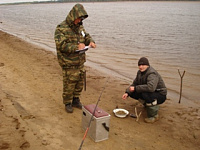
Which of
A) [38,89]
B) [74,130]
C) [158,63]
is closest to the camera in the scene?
[74,130]

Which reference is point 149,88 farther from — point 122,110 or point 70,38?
point 70,38

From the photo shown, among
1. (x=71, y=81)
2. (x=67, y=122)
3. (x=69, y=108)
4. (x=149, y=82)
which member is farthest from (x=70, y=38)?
(x=149, y=82)

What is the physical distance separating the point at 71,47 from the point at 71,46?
18mm

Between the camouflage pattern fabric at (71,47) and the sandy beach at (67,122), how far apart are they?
671 millimetres

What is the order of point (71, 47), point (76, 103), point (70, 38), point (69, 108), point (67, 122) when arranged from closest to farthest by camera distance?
1. point (71, 47)
2. point (70, 38)
3. point (67, 122)
4. point (69, 108)
5. point (76, 103)

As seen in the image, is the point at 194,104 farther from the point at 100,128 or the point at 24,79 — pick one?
the point at 24,79

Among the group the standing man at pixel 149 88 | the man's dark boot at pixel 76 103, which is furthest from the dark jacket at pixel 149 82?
the man's dark boot at pixel 76 103

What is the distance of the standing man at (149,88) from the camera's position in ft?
15.3

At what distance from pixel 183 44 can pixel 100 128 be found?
500 inches

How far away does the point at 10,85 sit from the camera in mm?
6266

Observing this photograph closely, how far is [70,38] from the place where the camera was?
14.5 feet

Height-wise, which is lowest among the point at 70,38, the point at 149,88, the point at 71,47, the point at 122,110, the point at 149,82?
the point at 122,110

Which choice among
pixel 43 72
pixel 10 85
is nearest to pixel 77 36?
pixel 10 85

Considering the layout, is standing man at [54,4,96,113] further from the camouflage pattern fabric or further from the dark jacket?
the dark jacket
